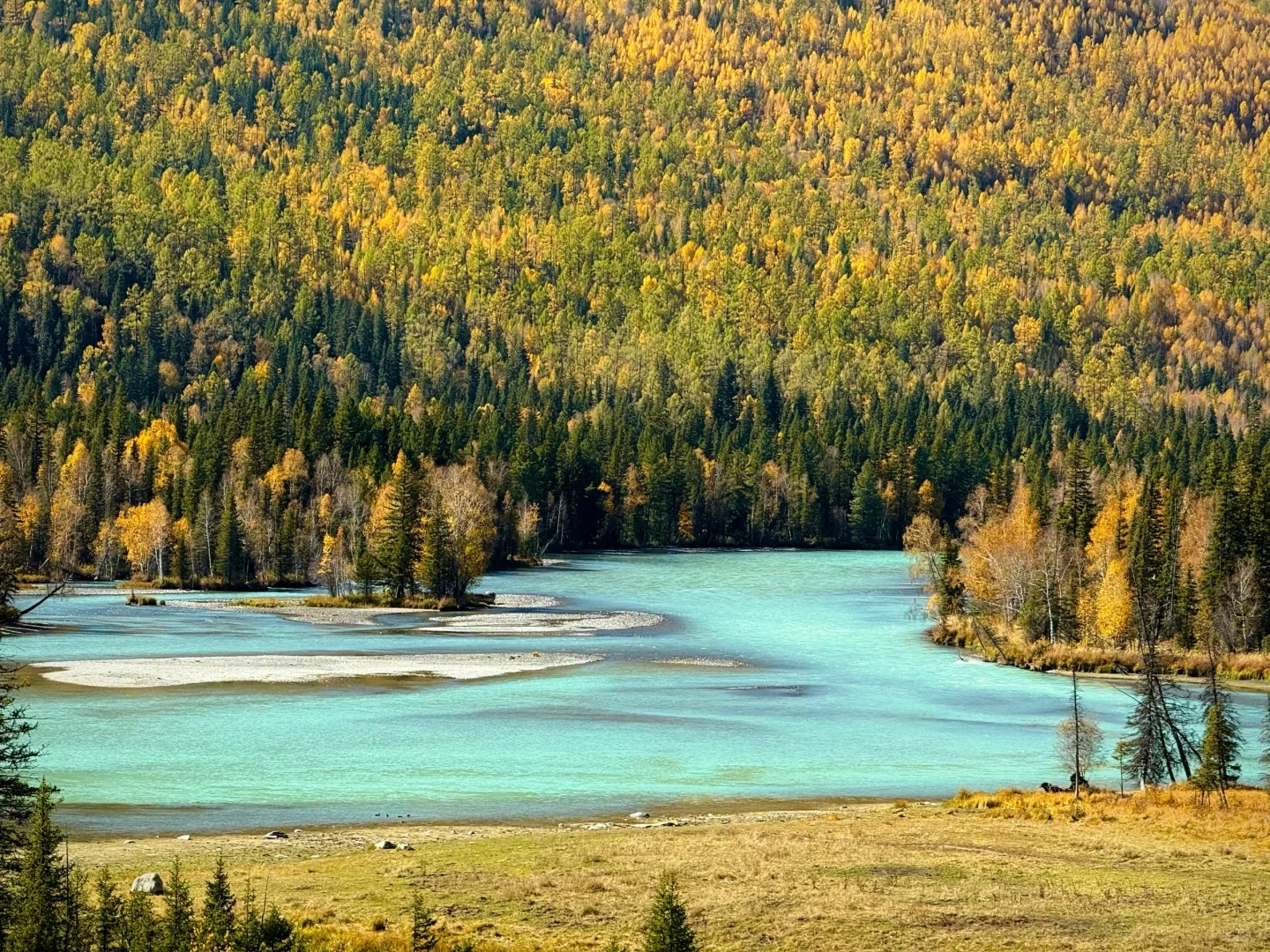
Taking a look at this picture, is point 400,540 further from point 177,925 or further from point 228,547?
point 177,925

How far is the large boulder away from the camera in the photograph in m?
41.8

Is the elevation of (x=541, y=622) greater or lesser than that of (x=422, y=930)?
greater

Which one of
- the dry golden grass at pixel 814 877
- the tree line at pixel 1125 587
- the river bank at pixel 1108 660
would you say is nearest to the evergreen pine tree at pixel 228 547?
the tree line at pixel 1125 587

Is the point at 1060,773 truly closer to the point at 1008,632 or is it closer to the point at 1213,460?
the point at 1008,632

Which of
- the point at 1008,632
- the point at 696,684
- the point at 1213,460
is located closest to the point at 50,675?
the point at 696,684

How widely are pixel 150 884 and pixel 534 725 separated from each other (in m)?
36.2

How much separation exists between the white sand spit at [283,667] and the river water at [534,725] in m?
2.26

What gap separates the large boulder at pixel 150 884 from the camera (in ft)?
137

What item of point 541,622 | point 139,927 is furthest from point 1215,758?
point 541,622

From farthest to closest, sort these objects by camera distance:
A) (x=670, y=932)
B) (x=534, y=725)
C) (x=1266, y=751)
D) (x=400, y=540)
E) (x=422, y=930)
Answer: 1. (x=400, y=540)
2. (x=534, y=725)
3. (x=1266, y=751)
4. (x=422, y=930)
5. (x=670, y=932)

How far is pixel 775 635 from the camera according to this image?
399 feet

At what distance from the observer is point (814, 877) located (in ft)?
150

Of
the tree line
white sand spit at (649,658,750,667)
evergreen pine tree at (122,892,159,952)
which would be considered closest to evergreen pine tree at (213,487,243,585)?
the tree line

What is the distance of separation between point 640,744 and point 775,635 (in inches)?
1971
